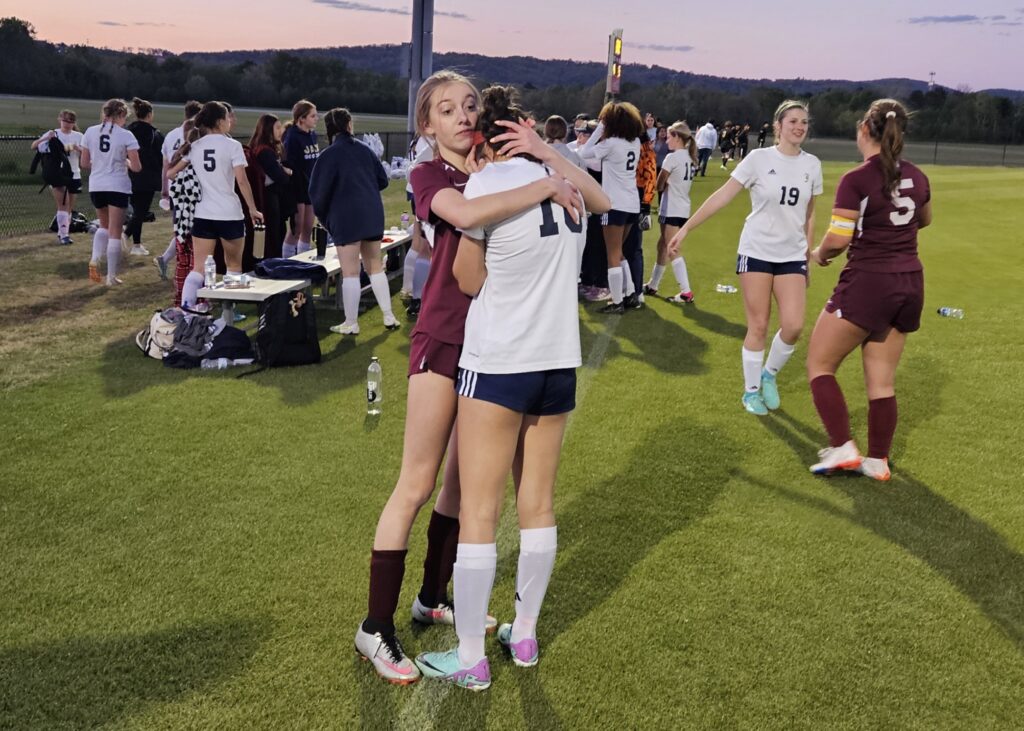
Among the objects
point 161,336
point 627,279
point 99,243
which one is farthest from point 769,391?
point 99,243

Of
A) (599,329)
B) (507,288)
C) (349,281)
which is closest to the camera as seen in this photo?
(507,288)

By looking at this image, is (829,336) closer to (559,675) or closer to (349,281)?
(559,675)

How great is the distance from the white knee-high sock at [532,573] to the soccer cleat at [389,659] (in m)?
0.43

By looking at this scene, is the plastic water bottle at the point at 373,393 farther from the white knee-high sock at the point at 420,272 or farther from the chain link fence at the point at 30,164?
the chain link fence at the point at 30,164

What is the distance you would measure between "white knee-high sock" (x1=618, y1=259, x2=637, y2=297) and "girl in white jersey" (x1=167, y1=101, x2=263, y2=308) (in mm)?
4225

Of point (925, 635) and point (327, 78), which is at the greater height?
point (327, 78)

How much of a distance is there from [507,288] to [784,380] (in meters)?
5.32

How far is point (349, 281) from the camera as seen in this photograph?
8164mm

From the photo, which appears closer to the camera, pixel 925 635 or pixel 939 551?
pixel 925 635

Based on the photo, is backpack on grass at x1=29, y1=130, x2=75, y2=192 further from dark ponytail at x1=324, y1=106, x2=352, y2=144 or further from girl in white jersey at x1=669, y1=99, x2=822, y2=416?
girl in white jersey at x1=669, y1=99, x2=822, y2=416

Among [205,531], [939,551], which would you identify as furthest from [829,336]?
[205,531]

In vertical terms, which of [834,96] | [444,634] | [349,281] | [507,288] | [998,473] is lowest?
[444,634]

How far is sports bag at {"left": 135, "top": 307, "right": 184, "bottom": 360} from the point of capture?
716 cm

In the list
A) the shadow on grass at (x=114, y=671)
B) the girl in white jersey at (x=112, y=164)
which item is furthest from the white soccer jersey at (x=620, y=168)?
the shadow on grass at (x=114, y=671)
